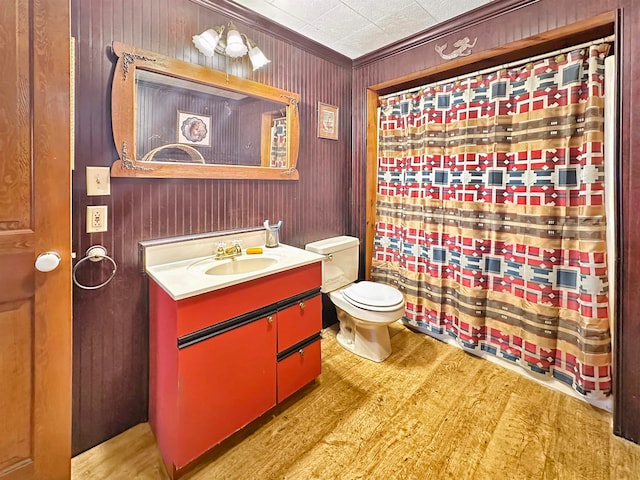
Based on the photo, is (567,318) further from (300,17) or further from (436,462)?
(300,17)

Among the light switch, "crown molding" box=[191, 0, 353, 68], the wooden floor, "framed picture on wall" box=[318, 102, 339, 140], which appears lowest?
the wooden floor

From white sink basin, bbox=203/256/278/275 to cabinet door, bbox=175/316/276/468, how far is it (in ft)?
1.29

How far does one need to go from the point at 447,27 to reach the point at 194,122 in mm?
1764

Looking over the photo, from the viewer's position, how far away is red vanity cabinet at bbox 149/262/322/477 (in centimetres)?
130

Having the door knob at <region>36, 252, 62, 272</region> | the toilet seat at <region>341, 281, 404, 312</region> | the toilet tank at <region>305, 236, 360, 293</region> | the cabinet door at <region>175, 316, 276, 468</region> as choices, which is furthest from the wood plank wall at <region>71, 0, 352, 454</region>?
the toilet seat at <region>341, 281, 404, 312</region>

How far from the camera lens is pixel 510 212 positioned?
6.58ft

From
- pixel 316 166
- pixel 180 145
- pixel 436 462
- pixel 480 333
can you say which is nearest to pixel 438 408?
pixel 436 462

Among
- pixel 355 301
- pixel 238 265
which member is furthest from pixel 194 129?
pixel 355 301

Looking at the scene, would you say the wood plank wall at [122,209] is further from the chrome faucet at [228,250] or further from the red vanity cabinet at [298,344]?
the red vanity cabinet at [298,344]

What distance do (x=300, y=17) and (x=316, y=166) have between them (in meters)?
0.97

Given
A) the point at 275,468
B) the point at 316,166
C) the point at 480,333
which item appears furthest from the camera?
the point at 316,166

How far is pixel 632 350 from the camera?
1518 mm

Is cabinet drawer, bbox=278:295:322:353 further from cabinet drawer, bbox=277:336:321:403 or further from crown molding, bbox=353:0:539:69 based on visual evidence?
crown molding, bbox=353:0:539:69

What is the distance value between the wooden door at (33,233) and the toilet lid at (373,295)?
1.57m
